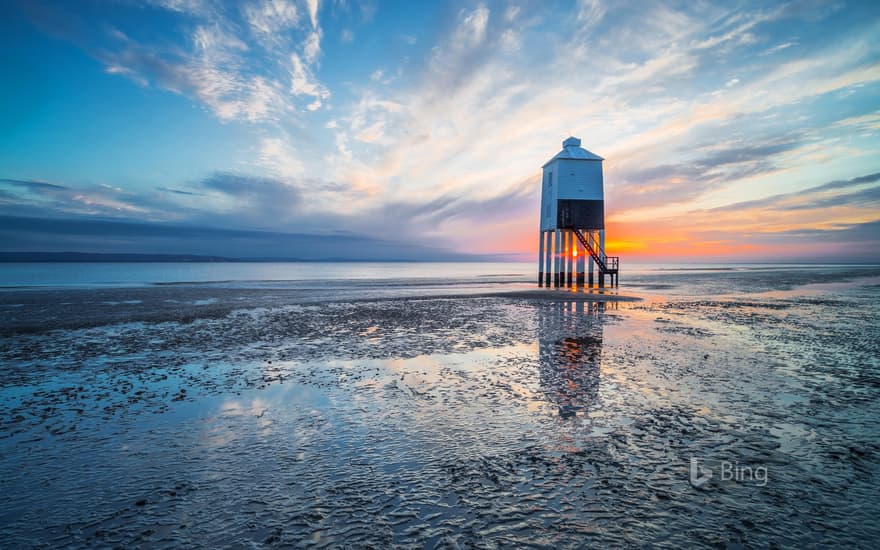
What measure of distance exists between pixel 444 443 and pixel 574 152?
3460 cm

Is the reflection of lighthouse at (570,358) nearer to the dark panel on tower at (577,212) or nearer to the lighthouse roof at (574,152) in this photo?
the dark panel on tower at (577,212)

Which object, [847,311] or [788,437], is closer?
[788,437]

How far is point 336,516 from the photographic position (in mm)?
4566

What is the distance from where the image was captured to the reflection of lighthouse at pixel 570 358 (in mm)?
8508

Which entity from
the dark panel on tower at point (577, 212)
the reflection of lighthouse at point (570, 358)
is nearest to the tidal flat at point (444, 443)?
the reflection of lighthouse at point (570, 358)

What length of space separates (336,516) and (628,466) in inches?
152

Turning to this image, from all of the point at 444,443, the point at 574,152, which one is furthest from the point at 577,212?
the point at 444,443

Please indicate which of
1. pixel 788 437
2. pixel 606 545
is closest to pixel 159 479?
pixel 606 545

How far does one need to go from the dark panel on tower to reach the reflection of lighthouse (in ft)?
49.9

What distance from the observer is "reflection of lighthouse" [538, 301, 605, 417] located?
8.51m

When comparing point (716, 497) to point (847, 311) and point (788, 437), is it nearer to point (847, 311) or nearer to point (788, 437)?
point (788, 437)

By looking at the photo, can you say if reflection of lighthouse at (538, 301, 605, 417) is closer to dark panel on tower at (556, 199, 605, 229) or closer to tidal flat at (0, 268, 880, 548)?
tidal flat at (0, 268, 880, 548)

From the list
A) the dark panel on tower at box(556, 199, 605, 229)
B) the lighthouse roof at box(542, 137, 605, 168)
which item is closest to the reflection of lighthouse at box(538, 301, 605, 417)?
the dark panel on tower at box(556, 199, 605, 229)

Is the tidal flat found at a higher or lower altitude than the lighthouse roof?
lower
